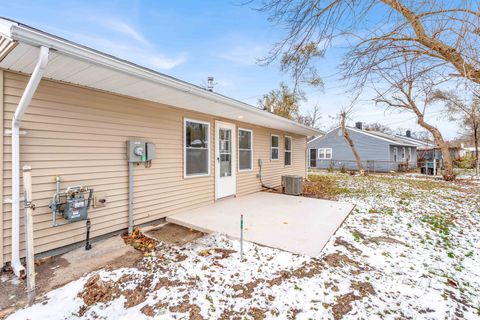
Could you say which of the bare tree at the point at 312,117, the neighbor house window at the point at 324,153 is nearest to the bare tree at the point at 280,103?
the neighbor house window at the point at 324,153

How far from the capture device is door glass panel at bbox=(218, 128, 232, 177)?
19.4 ft

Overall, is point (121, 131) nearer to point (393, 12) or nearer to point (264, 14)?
point (264, 14)

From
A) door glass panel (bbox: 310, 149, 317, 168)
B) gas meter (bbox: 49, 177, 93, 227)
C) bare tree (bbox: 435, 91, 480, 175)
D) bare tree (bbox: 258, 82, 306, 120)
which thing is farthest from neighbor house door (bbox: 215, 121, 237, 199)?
door glass panel (bbox: 310, 149, 317, 168)

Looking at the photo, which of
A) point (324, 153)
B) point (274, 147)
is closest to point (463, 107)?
point (274, 147)

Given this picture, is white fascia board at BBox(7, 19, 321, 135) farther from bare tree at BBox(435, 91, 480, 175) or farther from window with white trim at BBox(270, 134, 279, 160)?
bare tree at BBox(435, 91, 480, 175)

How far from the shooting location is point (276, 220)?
14.6ft

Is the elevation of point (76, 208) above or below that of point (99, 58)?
below

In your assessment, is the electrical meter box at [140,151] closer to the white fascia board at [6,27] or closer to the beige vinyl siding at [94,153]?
the beige vinyl siding at [94,153]

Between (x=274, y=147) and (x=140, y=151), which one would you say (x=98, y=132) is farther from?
(x=274, y=147)

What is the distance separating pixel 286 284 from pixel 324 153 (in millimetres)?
19631

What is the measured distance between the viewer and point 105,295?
2.19m

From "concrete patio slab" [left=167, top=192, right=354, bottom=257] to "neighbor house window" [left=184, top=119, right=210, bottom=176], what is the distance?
92 cm

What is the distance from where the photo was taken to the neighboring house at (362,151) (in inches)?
704

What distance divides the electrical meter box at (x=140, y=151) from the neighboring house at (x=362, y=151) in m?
15.7
